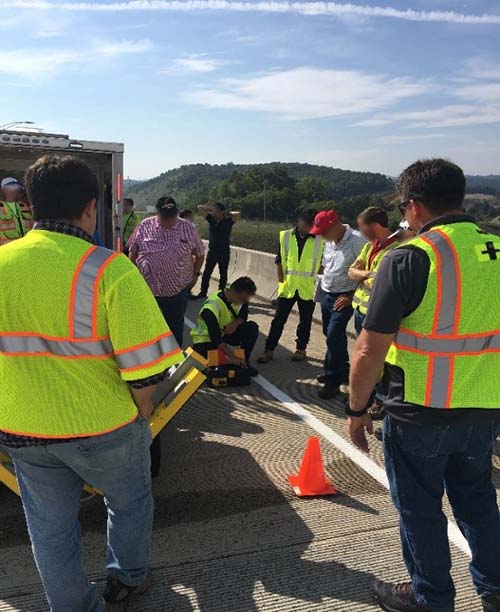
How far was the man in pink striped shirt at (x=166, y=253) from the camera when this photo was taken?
568 cm

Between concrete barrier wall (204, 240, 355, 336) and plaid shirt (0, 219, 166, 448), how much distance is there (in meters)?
8.49

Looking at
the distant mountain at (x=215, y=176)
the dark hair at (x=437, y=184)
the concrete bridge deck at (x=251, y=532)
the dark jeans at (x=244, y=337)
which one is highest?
the distant mountain at (x=215, y=176)

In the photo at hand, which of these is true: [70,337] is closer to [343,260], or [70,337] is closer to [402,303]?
[402,303]

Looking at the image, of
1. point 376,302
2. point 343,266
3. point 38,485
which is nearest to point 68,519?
point 38,485

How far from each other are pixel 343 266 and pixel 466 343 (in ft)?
11.6

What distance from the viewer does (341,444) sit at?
→ 180 inches

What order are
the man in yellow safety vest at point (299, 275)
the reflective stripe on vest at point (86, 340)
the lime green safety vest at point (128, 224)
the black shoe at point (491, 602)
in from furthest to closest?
1. the lime green safety vest at point (128, 224)
2. the man in yellow safety vest at point (299, 275)
3. the black shoe at point (491, 602)
4. the reflective stripe on vest at point (86, 340)

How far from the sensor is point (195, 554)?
3.12m

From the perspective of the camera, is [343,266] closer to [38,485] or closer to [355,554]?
[355,554]

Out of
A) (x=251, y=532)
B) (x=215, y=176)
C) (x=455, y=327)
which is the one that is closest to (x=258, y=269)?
(x=251, y=532)

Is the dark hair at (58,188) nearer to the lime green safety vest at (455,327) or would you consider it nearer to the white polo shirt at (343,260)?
the lime green safety vest at (455,327)

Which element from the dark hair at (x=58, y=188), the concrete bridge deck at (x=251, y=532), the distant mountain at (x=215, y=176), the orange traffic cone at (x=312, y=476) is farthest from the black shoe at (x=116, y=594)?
the distant mountain at (x=215, y=176)

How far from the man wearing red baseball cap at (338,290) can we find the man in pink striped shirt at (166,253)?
1.33 meters

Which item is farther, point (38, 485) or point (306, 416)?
point (306, 416)
